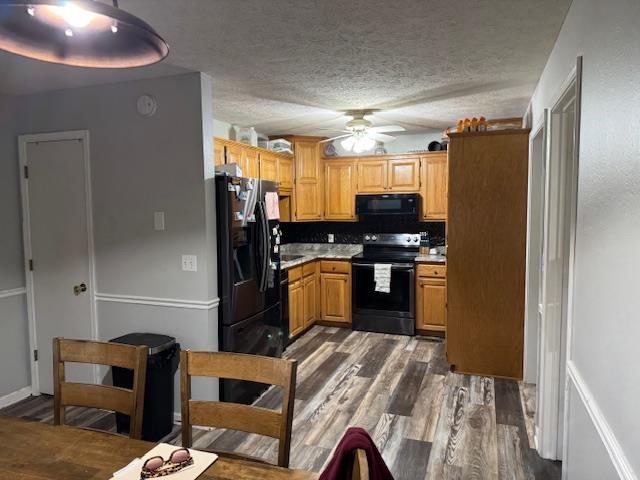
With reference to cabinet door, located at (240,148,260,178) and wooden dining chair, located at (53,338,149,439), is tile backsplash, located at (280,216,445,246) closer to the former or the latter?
cabinet door, located at (240,148,260,178)

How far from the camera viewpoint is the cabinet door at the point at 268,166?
4703mm

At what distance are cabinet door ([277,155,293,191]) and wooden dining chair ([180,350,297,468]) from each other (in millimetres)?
3696

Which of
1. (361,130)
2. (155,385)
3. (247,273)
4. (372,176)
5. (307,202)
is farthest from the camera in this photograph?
(307,202)

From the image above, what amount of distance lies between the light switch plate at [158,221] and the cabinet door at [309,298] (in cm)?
216

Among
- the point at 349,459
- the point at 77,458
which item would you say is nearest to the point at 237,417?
the point at 77,458

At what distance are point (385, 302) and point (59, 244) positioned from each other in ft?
10.9

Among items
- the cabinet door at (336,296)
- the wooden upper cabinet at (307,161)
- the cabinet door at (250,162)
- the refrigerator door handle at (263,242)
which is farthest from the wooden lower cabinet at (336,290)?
the refrigerator door handle at (263,242)

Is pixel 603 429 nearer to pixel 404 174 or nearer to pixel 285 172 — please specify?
pixel 404 174

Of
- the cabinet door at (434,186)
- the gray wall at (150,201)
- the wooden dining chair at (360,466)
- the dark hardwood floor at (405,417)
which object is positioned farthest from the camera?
the cabinet door at (434,186)

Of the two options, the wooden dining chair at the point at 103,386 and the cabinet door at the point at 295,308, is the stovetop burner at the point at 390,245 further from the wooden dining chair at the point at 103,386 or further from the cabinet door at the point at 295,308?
the wooden dining chair at the point at 103,386

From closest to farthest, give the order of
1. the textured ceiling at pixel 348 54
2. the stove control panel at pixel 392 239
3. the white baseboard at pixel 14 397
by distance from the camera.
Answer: the textured ceiling at pixel 348 54
the white baseboard at pixel 14 397
the stove control panel at pixel 392 239

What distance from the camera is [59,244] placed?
3.39 m

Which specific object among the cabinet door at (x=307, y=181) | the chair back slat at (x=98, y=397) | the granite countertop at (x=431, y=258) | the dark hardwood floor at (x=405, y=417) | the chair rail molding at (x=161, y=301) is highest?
the cabinet door at (x=307, y=181)

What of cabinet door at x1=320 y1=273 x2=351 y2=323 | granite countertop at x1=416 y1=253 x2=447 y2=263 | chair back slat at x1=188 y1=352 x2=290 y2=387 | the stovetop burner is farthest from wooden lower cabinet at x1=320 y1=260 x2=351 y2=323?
chair back slat at x1=188 y1=352 x2=290 y2=387
